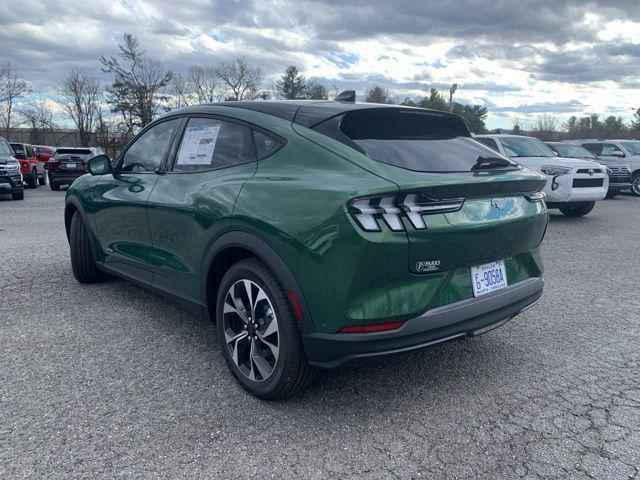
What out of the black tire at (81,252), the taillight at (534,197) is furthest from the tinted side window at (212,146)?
the black tire at (81,252)

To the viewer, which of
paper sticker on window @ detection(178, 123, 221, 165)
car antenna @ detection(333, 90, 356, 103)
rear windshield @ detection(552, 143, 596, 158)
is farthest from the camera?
rear windshield @ detection(552, 143, 596, 158)

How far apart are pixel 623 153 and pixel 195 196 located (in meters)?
16.5

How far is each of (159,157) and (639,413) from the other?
3550 mm

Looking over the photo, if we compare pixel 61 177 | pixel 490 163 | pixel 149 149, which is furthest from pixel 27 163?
pixel 490 163

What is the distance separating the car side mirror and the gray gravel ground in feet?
3.94

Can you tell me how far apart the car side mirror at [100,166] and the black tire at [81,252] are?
666 mm

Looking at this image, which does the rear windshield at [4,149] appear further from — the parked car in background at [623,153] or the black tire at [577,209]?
the parked car in background at [623,153]

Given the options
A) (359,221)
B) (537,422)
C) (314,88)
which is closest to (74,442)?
(359,221)

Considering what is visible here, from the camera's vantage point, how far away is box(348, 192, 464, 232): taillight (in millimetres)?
2369

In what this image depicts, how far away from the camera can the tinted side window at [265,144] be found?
9.77ft

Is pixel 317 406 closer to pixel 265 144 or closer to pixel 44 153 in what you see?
pixel 265 144

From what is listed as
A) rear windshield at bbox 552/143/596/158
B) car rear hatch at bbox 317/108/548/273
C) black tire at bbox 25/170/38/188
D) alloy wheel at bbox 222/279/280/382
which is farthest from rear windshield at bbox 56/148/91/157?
car rear hatch at bbox 317/108/548/273

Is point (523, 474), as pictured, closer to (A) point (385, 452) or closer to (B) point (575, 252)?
(A) point (385, 452)

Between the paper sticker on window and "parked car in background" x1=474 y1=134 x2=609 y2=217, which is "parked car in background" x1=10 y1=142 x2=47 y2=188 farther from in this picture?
the paper sticker on window
